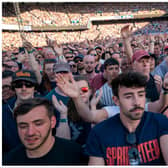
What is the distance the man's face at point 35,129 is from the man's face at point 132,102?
730 mm

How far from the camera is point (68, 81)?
7.61ft

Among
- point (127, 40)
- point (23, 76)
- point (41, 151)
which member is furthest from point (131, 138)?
point (127, 40)

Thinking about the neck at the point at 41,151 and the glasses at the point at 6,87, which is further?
the glasses at the point at 6,87

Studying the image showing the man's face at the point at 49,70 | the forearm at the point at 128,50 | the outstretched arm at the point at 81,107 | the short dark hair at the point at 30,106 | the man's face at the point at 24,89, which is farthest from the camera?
the forearm at the point at 128,50

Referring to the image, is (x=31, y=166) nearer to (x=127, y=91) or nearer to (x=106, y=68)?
(x=127, y=91)

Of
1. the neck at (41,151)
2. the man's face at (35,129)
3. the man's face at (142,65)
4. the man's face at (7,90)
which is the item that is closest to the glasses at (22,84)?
the man's face at (7,90)

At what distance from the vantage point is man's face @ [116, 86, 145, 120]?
1.73 m

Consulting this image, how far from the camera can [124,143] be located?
168cm

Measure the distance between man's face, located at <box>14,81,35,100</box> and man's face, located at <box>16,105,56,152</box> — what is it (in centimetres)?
86

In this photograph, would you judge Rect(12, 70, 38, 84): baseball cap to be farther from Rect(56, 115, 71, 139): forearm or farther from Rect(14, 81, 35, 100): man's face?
Rect(56, 115, 71, 139): forearm

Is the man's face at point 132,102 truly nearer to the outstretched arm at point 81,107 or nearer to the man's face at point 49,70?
the outstretched arm at point 81,107

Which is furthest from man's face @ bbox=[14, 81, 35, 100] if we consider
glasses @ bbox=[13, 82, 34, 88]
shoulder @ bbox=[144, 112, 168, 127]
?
shoulder @ bbox=[144, 112, 168, 127]

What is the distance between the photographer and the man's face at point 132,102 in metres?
1.73

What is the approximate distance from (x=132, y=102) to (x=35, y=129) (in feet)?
3.04
